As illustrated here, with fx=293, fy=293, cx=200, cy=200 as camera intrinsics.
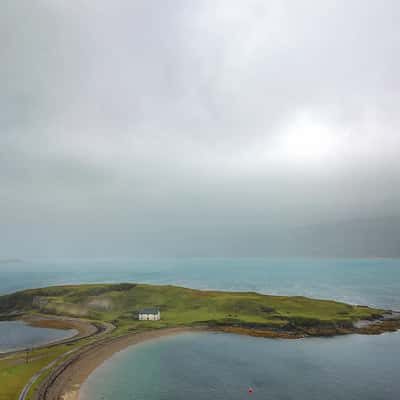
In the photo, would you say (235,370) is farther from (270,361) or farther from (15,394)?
(15,394)

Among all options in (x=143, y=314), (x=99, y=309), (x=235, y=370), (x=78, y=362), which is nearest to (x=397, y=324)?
(x=235, y=370)

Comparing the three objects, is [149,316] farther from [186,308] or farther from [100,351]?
[100,351]

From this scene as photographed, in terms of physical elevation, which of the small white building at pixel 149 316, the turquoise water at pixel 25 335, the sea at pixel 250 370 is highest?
the small white building at pixel 149 316

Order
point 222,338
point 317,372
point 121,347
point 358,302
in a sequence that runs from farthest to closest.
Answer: point 358,302 → point 222,338 → point 121,347 → point 317,372

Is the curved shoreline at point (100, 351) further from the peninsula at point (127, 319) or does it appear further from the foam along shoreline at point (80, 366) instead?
the peninsula at point (127, 319)

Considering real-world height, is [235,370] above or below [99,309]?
below

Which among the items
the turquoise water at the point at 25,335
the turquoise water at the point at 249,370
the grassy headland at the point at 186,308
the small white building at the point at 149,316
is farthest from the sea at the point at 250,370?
the turquoise water at the point at 25,335

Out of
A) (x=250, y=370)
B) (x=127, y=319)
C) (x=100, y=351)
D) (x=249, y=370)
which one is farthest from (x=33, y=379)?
(x=127, y=319)

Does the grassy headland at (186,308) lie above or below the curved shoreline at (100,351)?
above
